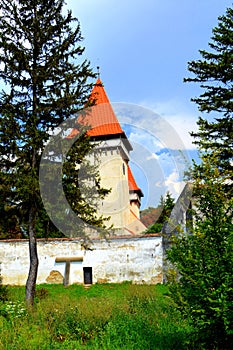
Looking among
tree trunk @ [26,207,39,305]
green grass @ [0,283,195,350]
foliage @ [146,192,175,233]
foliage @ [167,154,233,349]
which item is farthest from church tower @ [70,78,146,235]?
foliage @ [167,154,233,349]

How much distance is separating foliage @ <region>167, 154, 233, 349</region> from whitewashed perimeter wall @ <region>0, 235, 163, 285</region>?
12.6 m

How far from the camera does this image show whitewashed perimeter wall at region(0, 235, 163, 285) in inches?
707

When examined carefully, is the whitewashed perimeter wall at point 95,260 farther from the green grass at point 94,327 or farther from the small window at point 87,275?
the green grass at point 94,327

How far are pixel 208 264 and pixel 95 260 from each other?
13.8 metres

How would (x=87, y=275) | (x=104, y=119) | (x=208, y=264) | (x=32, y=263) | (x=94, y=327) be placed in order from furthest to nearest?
(x=104, y=119) < (x=87, y=275) < (x=32, y=263) < (x=94, y=327) < (x=208, y=264)

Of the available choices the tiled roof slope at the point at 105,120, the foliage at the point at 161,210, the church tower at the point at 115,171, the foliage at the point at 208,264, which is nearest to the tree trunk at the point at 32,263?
the foliage at the point at 208,264

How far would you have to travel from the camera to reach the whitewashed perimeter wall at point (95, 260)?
1797 centimetres

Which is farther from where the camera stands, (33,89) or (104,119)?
(104,119)

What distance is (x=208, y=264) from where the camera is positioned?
5062 mm

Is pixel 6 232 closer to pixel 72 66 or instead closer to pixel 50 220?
pixel 50 220

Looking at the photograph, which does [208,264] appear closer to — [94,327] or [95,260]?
[94,327]

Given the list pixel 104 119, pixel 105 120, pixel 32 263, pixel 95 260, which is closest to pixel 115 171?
pixel 105 120

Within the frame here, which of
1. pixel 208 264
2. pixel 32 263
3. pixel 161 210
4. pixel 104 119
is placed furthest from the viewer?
pixel 104 119

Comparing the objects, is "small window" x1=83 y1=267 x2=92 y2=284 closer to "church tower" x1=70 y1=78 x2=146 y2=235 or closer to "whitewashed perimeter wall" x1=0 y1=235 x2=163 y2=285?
"whitewashed perimeter wall" x1=0 y1=235 x2=163 y2=285
